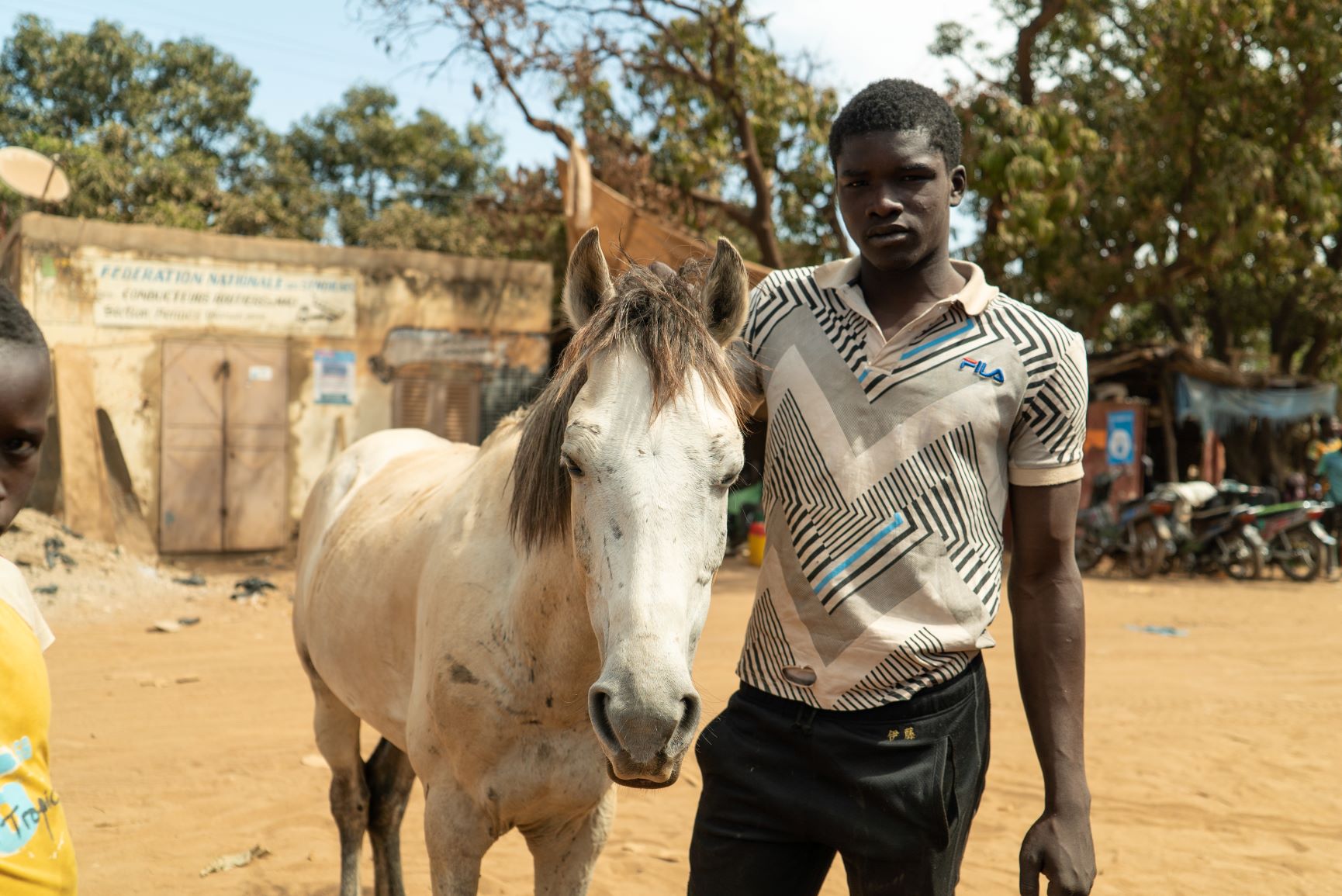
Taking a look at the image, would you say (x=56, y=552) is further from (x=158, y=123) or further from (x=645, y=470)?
(x=158, y=123)

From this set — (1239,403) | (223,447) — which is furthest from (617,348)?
(1239,403)

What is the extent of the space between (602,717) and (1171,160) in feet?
47.8

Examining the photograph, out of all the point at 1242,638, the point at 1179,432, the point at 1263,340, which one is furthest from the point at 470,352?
the point at 1263,340

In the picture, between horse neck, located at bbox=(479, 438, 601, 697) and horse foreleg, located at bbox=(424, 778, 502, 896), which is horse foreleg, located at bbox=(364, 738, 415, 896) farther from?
horse neck, located at bbox=(479, 438, 601, 697)

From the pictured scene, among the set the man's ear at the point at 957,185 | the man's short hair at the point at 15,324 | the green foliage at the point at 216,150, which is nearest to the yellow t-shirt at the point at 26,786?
the man's short hair at the point at 15,324

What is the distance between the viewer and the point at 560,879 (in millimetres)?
2484

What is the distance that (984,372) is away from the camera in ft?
5.66

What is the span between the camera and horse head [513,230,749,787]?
149 cm

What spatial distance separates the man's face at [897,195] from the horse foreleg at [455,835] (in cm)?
151

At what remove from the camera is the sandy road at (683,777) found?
155 inches

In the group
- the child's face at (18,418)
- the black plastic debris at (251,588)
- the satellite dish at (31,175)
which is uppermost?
the satellite dish at (31,175)

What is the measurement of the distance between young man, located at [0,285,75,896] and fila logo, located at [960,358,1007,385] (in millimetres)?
1372

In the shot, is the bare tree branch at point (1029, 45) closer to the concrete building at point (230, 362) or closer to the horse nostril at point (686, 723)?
the concrete building at point (230, 362)

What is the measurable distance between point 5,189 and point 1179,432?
2159cm
